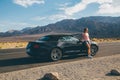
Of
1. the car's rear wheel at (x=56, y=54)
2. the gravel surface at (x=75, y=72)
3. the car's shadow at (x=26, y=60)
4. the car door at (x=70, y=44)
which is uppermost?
the car door at (x=70, y=44)

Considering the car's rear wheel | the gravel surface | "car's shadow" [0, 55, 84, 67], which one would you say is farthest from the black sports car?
the gravel surface

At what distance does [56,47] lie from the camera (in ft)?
52.7

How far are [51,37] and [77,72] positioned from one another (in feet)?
17.0

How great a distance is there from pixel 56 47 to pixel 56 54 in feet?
1.29

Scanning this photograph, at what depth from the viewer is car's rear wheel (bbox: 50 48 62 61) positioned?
52.2 feet

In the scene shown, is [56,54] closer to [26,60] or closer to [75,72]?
[26,60]

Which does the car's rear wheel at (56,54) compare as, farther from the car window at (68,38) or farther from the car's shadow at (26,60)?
the car window at (68,38)

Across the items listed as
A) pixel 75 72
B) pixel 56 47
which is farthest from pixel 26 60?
pixel 75 72

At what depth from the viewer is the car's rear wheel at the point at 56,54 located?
Answer: 1592 centimetres

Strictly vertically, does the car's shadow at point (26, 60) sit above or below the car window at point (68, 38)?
below

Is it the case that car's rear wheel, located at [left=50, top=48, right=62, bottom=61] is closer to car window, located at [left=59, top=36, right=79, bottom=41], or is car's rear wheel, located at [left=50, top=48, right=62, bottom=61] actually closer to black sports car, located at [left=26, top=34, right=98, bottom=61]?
black sports car, located at [left=26, top=34, right=98, bottom=61]

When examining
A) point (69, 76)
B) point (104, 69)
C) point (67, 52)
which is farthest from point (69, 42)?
point (69, 76)

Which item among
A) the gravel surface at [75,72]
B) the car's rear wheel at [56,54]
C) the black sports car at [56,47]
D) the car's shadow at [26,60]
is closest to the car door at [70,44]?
the black sports car at [56,47]

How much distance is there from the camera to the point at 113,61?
48.0 feet
